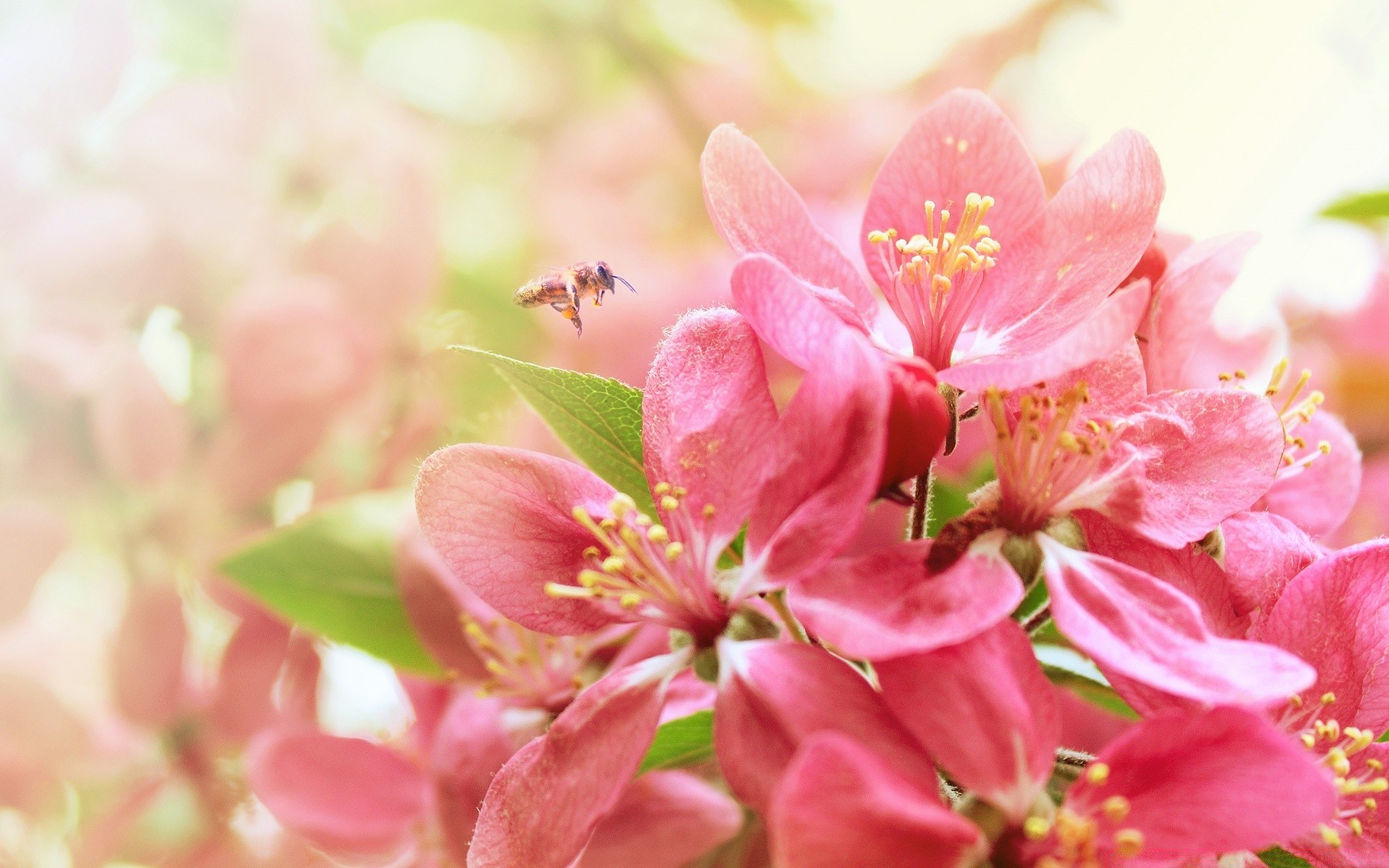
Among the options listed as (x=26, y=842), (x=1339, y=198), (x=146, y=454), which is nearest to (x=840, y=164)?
(x=1339, y=198)

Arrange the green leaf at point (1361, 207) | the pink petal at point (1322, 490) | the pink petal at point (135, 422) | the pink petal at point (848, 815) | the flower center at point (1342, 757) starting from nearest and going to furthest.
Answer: the pink petal at point (848, 815)
the flower center at point (1342, 757)
the pink petal at point (1322, 490)
the green leaf at point (1361, 207)
the pink petal at point (135, 422)

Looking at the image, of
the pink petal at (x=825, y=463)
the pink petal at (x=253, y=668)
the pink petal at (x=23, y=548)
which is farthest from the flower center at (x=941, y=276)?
the pink petal at (x=23, y=548)

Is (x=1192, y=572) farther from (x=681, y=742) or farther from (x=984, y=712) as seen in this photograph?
(x=681, y=742)

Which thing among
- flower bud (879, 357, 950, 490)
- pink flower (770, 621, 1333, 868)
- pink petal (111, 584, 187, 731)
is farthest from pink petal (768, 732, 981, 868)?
pink petal (111, 584, 187, 731)

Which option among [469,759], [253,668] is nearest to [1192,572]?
[469,759]

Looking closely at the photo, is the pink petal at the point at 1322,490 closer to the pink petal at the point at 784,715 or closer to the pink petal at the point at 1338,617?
the pink petal at the point at 1338,617

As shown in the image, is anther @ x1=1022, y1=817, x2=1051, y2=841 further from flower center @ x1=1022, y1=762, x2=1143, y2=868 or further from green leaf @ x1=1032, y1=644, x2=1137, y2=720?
green leaf @ x1=1032, y1=644, x2=1137, y2=720
